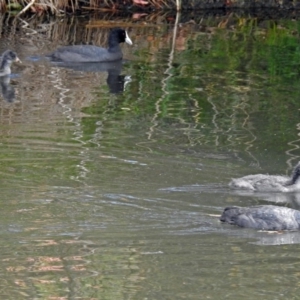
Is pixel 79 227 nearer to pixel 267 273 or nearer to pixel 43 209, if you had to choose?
pixel 43 209

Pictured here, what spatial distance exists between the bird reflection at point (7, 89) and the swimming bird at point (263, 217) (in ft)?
19.3

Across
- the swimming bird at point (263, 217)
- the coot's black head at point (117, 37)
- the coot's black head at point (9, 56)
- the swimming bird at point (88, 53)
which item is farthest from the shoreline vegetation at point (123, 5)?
the swimming bird at point (263, 217)

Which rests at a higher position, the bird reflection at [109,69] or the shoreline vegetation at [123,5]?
the shoreline vegetation at [123,5]

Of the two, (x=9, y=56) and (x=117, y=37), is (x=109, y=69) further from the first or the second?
(x=9, y=56)

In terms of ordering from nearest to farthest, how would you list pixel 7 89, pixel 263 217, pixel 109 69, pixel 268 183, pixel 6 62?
pixel 263 217 → pixel 268 183 → pixel 7 89 → pixel 6 62 → pixel 109 69

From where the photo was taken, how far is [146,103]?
46.0 ft

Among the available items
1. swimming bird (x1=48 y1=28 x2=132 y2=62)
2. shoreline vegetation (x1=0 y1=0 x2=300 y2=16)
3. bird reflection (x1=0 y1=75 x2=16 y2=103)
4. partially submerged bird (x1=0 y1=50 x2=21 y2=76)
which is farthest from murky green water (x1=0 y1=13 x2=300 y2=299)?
shoreline vegetation (x1=0 y1=0 x2=300 y2=16)

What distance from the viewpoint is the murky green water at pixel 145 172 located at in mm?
7492

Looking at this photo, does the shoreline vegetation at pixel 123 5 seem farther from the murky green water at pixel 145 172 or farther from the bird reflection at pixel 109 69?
the bird reflection at pixel 109 69

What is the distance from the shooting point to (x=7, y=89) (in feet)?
49.2

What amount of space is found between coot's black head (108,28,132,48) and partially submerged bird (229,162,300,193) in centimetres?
819

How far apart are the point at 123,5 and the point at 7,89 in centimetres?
1100

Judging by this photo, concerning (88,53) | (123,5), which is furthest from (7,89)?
(123,5)

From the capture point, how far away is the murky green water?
295 inches
